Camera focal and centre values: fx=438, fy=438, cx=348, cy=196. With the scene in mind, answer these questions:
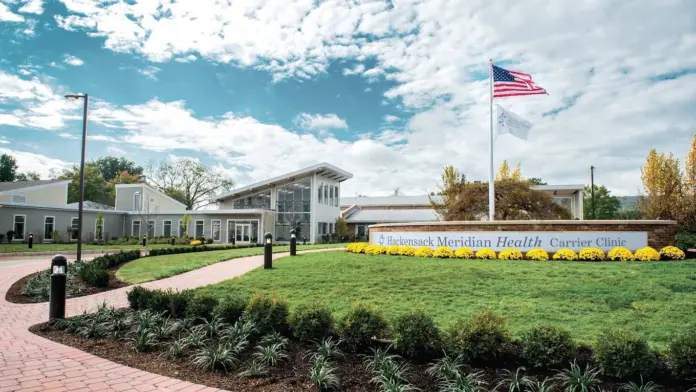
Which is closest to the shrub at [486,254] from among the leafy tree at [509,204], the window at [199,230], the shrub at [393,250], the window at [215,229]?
the shrub at [393,250]

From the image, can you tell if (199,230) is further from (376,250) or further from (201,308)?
(201,308)

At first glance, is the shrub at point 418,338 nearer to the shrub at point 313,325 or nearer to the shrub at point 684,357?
the shrub at point 313,325

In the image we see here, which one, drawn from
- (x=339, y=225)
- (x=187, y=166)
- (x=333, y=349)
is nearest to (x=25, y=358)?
(x=333, y=349)

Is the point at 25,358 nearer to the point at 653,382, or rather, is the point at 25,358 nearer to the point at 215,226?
the point at 653,382

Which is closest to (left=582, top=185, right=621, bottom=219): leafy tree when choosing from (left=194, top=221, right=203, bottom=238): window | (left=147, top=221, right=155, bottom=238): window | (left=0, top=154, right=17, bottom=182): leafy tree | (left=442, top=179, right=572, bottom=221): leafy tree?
(left=442, top=179, right=572, bottom=221): leafy tree

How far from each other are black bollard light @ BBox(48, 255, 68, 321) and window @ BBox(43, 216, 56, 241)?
33.4m

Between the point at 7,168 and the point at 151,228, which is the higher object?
the point at 7,168

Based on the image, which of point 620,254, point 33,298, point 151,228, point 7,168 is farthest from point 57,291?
point 7,168

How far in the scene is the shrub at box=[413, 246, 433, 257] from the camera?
1397 cm

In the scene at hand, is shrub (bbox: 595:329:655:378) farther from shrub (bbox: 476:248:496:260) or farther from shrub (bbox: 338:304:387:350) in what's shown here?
shrub (bbox: 476:248:496:260)

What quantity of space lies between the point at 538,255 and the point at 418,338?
9446mm

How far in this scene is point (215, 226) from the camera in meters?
37.7

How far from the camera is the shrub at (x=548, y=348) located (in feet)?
13.1

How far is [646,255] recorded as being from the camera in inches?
476
